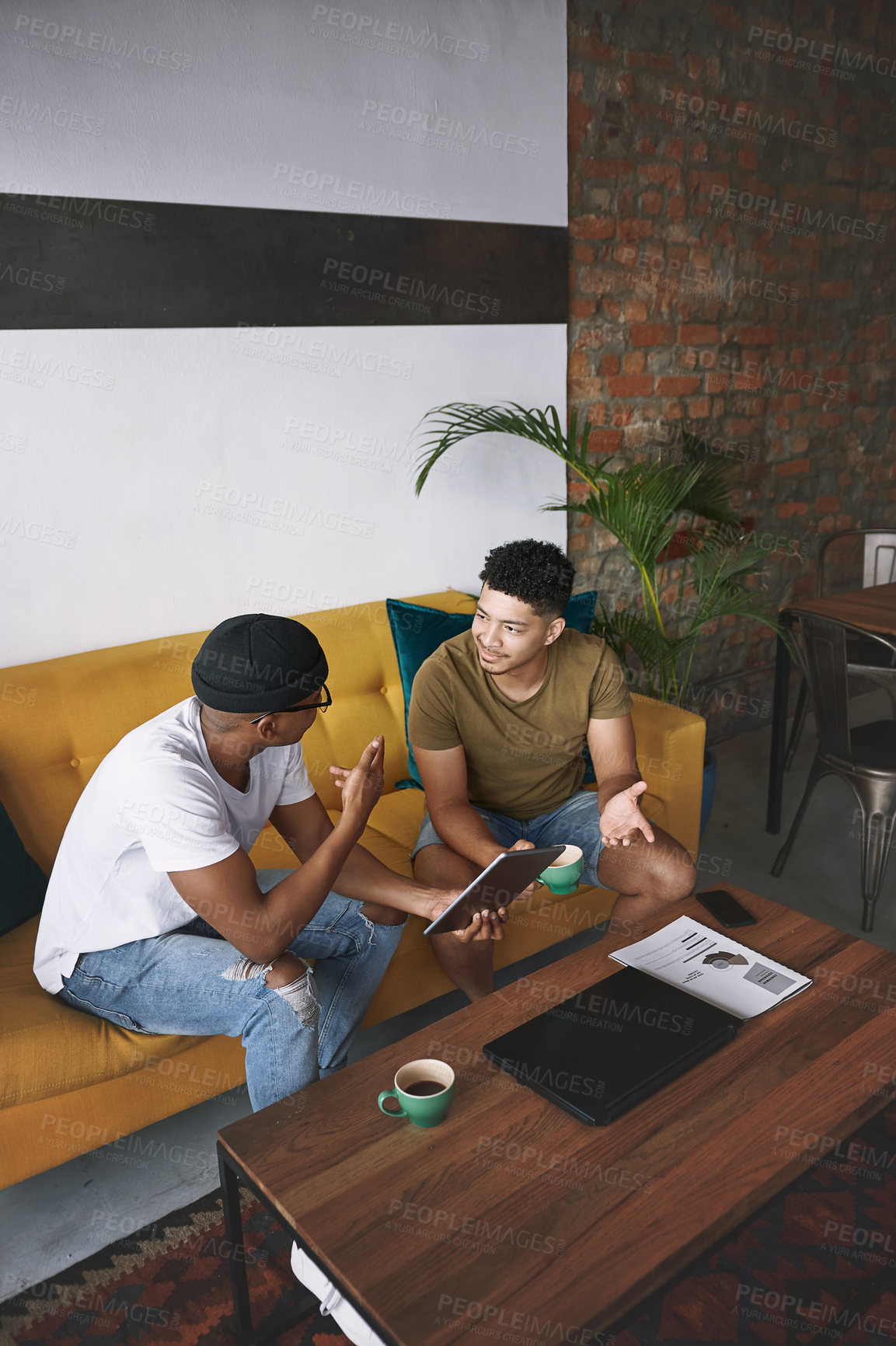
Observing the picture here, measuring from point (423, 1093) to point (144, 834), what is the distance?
591mm

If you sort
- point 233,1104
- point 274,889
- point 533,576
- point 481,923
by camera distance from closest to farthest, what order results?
point 274,889 → point 481,923 → point 233,1104 → point 533,576

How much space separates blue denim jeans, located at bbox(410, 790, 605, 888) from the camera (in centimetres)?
220

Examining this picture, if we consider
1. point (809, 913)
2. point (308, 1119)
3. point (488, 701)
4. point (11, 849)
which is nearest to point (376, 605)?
point (488, 701)

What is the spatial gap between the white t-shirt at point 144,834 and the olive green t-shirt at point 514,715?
47 centimetres

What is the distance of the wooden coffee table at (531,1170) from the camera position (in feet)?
3.52

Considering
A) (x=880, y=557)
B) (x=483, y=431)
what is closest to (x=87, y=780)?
(x=483, y=431)

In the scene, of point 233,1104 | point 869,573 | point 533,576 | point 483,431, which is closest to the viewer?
point 233,1104

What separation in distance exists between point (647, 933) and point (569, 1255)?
0.73 meters

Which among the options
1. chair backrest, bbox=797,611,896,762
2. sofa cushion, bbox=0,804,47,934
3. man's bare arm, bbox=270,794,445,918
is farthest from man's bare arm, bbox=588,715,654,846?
sofa cushion, bbox=0,804,47,934

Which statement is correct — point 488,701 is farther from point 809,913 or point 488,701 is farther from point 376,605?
point 809,913

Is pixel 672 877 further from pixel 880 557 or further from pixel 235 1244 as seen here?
pixel 880 557

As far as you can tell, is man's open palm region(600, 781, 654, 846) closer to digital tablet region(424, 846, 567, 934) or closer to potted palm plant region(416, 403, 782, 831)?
digital tablet region(424, 846, 567, 934)

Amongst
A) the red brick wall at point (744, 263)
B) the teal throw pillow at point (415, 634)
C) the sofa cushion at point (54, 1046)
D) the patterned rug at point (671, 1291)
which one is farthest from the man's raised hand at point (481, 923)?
the red brick wall at point (744, 263)

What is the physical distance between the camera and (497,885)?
160 cm
